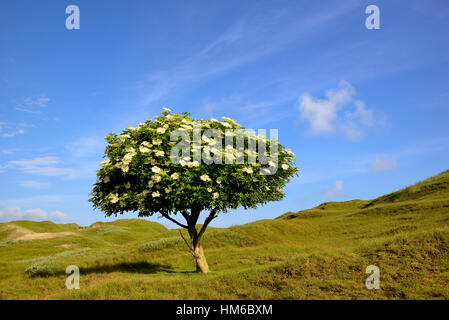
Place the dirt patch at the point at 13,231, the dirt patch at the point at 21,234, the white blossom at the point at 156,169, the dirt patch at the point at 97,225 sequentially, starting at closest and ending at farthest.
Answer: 1. the white blossom at the point at 156,169
2. the dirt patch at the point at 21,234
3. the dirt patch at the point at 13,231
4. the dirt patch at the point at 97,225

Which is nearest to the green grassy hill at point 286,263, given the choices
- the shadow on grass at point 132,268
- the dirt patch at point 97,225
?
the shadow on grass at point 132,268

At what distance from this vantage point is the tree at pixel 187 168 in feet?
61.0

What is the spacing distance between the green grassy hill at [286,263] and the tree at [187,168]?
437 cm

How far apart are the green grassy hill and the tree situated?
14.3 feet

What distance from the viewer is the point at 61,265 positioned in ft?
89.7

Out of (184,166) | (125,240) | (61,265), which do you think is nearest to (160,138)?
(184,166)

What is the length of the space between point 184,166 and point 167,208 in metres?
3.21

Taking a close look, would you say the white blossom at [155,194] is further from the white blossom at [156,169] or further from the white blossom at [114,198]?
the white blossom at [114,198]

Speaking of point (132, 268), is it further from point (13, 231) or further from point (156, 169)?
point (13, 231)

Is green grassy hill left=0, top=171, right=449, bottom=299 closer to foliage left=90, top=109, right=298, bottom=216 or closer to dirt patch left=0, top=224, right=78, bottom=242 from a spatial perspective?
foliage left=90, top=109, right=298, bottom=216

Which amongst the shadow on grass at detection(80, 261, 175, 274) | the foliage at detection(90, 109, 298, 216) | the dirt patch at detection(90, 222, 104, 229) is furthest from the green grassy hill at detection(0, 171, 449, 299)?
the dirt patch at detection(90, 222, 104, 229)

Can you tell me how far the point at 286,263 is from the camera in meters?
18.4

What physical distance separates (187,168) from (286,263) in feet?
25.1
